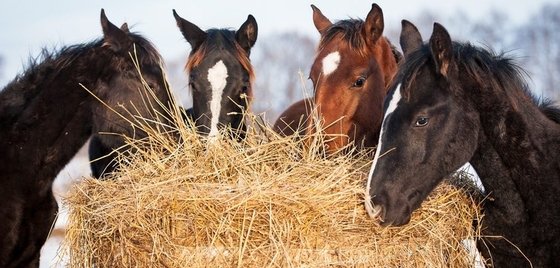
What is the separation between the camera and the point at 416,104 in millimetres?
3912

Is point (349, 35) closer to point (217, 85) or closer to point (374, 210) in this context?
point (217, 85)

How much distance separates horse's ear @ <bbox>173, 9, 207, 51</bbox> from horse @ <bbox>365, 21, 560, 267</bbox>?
109 inches

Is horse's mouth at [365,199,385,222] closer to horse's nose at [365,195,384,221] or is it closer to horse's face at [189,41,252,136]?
horse's nose at [365,195,384,221]

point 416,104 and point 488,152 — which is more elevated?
point 416,104

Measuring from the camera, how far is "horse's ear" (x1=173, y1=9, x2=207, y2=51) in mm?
6418

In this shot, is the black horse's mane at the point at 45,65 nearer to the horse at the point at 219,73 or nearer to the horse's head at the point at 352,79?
the horse at the point at 219,73

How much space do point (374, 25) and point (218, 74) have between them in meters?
1.31

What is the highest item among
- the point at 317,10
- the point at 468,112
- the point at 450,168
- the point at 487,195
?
the point at 317,10

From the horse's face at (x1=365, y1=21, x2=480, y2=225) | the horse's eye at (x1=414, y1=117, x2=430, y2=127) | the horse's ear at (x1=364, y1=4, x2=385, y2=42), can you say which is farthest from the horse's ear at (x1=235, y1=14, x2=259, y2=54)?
the horse's eye at (x1=414, y1=117, x2=430, y2=127)

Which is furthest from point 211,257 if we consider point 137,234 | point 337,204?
point 337,204

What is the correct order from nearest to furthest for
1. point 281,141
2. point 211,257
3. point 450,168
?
1. point 211,257
2. point 450,168
3. point 281,141

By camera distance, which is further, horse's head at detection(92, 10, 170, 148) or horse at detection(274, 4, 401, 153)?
horse's head at detection(92, 10, 170, 148)

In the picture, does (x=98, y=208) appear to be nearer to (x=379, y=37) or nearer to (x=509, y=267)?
(x=509, y=267)

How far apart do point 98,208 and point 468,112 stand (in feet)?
6.91
